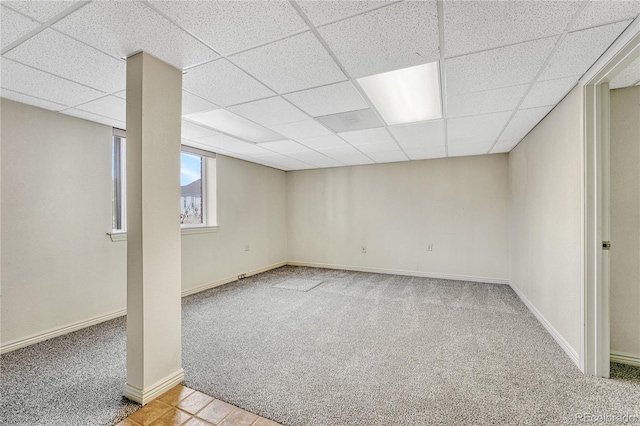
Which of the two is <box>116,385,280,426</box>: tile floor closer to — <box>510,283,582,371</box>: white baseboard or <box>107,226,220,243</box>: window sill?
<box>107,226,220,243</box>: window sill

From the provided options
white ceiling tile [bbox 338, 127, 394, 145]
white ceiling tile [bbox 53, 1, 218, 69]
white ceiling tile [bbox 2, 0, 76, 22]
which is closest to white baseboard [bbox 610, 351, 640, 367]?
white ceiling tile [bbox 338, 127, 394, 145]

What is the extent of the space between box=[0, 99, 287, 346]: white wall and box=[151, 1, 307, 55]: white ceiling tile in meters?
2.24

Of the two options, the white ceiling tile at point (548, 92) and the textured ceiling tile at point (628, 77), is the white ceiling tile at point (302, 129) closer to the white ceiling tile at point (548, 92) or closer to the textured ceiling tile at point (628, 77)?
the white ceiling tile at point (548, 92)

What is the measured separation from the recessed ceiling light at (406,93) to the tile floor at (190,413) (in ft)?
7.98

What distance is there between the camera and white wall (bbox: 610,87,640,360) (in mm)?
2158

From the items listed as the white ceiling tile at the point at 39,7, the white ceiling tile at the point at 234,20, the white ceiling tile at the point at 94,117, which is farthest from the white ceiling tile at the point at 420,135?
the white ceiling tile at the point at 94,117

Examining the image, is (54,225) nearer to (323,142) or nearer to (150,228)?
(150,228)

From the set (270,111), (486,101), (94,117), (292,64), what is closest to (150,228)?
(292,64)

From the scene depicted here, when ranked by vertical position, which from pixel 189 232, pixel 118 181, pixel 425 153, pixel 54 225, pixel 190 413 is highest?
pixel 425 153

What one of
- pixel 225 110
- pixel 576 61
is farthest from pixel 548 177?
pixel 225 110

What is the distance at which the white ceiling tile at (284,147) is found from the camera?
3.94m

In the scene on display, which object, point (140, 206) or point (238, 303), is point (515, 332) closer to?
point (238, 303)

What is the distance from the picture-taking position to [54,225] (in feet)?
8.92

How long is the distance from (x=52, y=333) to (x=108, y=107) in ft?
7.41
